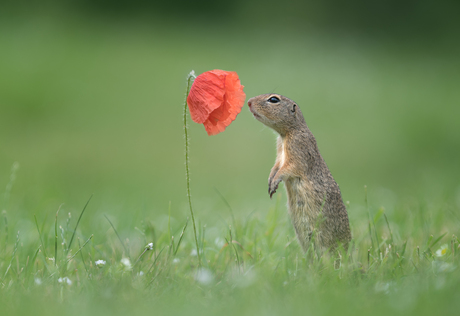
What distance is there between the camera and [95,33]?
14820 mm

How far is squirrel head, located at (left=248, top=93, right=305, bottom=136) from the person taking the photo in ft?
12.5

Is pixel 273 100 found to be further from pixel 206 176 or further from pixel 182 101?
pixel 182 101

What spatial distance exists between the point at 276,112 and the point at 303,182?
601 mm

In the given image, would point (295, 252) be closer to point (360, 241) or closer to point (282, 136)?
point (360, 241)

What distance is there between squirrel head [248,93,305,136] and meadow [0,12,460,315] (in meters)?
0.77

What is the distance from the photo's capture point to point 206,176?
8.78 m

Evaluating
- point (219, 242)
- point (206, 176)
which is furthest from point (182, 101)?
point (219, 242)

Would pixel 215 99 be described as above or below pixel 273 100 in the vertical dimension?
above

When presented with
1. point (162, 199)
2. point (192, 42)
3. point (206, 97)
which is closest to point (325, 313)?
point (206, 97)

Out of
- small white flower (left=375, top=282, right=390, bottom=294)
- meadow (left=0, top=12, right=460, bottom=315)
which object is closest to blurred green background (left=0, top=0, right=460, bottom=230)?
meadow (left=0, top=12, right=460, bottom=315)

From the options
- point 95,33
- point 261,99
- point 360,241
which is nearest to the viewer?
point 261,99

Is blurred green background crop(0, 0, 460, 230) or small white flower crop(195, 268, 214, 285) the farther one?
blurred green background crop(0, 0, 460, 230)

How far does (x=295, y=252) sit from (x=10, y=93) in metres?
9.44

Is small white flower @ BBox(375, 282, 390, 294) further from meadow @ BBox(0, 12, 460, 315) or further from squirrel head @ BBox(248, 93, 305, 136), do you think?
squirrel head @ BBox(248, 93, 305, 136)
